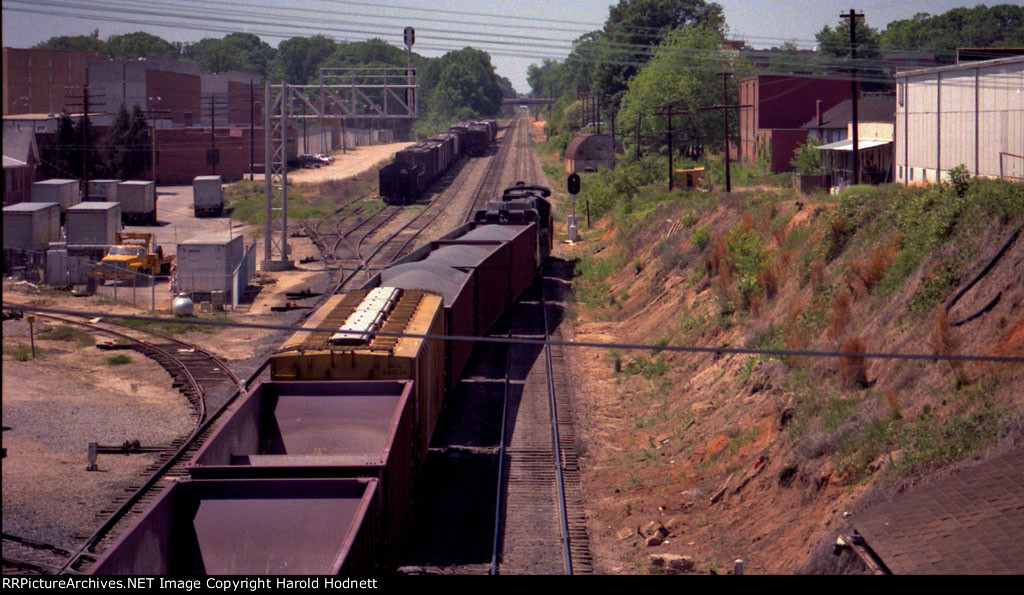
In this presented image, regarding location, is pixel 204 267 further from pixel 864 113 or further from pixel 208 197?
pixel 864 113

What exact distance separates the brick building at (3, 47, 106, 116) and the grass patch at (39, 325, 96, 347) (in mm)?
42915

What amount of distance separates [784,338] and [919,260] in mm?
3094

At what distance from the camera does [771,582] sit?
6598 mm

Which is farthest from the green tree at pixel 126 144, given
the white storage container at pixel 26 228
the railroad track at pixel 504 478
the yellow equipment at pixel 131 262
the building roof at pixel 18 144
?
the railroad track at pixel 504 478

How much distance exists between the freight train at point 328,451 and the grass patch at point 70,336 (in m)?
10.7

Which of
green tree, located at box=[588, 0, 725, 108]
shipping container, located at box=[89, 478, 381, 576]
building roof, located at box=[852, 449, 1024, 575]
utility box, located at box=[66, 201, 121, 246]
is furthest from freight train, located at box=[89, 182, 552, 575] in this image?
green tree, located at box=[588, 0, 725, 108]

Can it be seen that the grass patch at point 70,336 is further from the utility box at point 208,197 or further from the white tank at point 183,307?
the utility box at point 208,197

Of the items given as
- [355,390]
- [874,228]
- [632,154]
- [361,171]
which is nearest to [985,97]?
[874,228]

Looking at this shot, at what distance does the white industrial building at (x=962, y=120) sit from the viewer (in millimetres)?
27812

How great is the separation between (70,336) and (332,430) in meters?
17.9

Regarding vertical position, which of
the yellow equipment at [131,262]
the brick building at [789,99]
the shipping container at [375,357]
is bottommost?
the shipping container at [375,357]

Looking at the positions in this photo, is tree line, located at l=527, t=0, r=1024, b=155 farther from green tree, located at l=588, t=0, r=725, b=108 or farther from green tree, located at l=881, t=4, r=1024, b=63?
green tree, located at l=588, t=0, r=725, b=108

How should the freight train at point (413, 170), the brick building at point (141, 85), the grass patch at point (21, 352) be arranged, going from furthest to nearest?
the brick building at point (141, 85)
the freight train at point (413, 170)
the grass patch at point (21, 352)

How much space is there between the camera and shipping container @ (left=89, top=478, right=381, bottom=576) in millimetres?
9148
